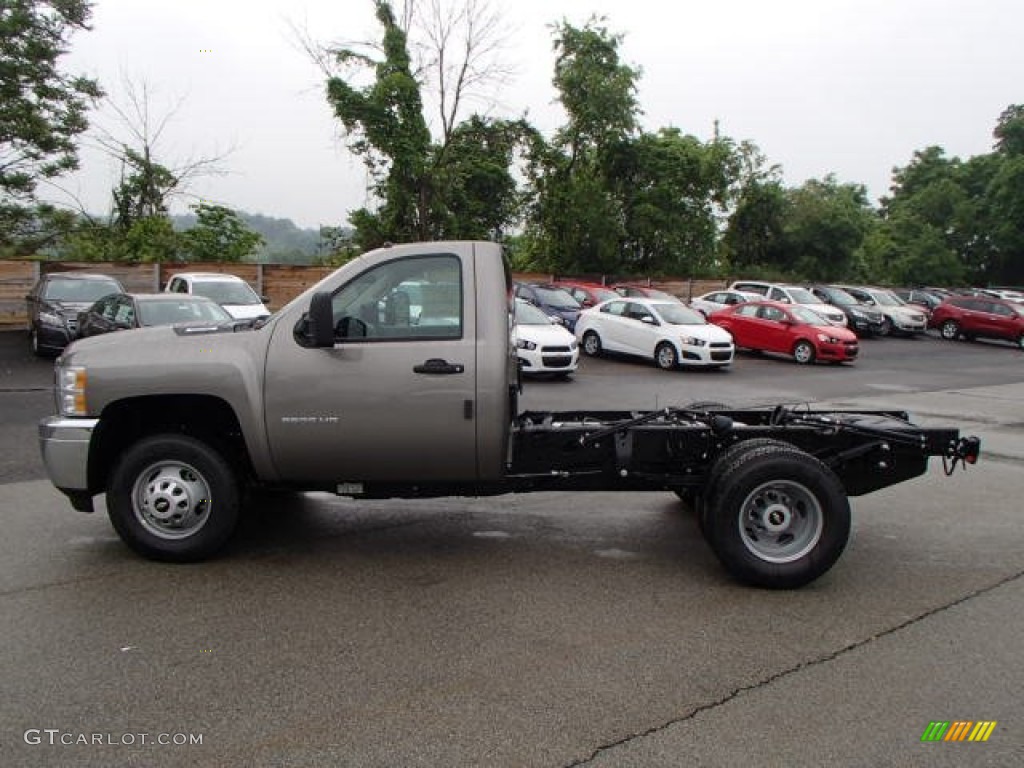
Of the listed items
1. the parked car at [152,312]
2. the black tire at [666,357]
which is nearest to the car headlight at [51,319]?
the parked car at [152,312]

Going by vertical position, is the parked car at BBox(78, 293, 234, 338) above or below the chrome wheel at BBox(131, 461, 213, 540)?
above

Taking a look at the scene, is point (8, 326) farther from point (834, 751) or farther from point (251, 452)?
point (834, 751)

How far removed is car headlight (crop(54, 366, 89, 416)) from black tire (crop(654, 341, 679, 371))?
15238mm

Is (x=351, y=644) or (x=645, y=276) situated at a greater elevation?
(x=645, y=276)

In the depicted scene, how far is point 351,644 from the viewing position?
163 inches

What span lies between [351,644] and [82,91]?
93.9 ft

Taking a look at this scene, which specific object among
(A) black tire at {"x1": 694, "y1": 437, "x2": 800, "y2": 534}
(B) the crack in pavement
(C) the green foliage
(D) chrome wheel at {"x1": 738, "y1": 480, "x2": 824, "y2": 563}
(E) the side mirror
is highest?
(C) the green foliage

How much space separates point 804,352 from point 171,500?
63.2 ft

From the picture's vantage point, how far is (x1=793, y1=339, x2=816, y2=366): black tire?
21.6 meters

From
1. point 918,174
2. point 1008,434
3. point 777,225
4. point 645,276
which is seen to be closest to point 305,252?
point 645,276

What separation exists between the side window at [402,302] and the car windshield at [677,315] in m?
14.8

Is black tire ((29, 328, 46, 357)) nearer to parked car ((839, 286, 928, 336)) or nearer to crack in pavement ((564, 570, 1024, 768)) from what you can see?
crack in pavement ((564, 570, 1024, 768))

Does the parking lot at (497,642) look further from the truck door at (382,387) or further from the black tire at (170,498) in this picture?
the truck door at (382,387)

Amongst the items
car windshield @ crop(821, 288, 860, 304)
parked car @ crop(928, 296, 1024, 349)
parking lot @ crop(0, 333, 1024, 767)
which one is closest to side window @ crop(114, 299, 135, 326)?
parking lot @ crop(0, 333, 1024, 767)
